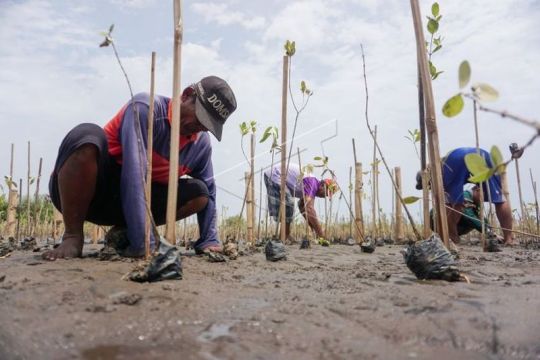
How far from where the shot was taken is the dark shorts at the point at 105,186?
2.12m

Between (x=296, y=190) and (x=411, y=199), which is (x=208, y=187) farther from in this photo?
(x=296, y=190)

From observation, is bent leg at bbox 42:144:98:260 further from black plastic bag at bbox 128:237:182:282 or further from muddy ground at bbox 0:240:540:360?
black plastic bag at bbox 128:237:182:282

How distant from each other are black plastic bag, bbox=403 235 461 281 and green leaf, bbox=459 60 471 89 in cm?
103

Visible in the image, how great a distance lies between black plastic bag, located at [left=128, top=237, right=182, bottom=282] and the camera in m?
1.49

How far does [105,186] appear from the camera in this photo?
2447 mm

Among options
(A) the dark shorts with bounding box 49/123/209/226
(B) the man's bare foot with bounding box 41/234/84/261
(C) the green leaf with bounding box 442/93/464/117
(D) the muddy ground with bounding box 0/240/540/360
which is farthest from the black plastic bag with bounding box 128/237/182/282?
(C) the green leaf with bounding box 442/93/464/117

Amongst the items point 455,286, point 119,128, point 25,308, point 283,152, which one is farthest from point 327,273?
point 283,152

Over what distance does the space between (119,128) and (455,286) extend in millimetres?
1804

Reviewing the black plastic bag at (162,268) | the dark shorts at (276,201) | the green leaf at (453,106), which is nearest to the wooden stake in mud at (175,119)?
the black plastic bag at (162,268)

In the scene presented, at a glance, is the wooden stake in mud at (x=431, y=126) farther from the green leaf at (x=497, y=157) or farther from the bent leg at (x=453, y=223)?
the bent leg at (x=453, y=223)

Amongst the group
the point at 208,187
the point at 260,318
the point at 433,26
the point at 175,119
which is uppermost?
the point at 433,26

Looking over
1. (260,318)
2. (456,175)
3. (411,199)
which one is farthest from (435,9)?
(456,175)

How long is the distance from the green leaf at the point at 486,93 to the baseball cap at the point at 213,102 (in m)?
1.67

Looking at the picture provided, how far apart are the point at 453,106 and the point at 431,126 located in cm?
106
